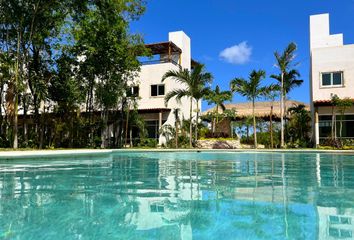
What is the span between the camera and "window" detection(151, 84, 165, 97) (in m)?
25.2

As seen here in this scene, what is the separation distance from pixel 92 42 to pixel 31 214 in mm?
17982

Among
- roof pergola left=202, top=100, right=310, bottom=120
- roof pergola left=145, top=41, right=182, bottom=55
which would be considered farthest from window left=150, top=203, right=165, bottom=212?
roof pergola left=145, top=41, right=182, bottom=55

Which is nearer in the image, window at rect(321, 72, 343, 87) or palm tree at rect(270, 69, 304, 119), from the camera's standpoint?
window at rect(321, 72, 343, 87)

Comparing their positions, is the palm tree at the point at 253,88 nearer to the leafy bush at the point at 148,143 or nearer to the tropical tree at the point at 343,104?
the tropical tree at the point at 343,104

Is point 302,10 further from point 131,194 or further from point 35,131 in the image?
point 131,194

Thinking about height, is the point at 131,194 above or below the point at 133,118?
below

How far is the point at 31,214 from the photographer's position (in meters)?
3.80

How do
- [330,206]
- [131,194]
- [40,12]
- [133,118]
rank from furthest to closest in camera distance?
1. [133,118]
2. [40,12]
3. [131,194]
4. [330,206]

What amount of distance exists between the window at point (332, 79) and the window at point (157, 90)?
1102cm

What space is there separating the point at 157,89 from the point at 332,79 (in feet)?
39.4

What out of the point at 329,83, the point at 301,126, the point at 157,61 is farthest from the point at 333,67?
the point at 157,61

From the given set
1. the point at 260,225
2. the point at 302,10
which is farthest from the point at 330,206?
the point at 302,10

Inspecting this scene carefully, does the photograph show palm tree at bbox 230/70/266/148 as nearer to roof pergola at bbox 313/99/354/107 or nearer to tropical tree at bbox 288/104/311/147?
roof pergola at bbox 313/99/354/107

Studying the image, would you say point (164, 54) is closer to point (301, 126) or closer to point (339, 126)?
point (301, 126)
